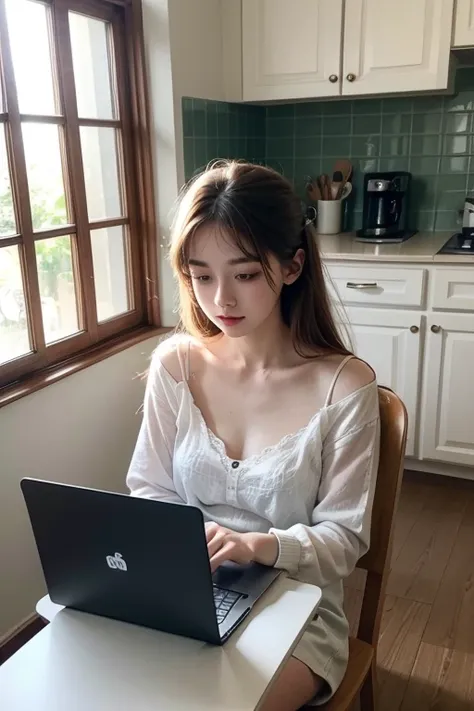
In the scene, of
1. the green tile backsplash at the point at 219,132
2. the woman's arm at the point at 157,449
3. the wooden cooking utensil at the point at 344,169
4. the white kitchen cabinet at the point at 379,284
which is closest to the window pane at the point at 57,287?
the green tile backsplash at the point at 219,132

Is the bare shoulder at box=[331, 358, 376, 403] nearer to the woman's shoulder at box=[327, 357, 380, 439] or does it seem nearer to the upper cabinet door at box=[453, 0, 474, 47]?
the woman's shoulder at box=[327, 357, 380, 439]

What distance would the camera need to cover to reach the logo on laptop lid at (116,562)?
0.77 m

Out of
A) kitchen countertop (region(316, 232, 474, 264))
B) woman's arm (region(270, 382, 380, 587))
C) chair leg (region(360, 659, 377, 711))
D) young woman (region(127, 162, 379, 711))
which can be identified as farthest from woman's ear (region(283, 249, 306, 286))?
kitchen countertop (region(316, 232, 474, 264))

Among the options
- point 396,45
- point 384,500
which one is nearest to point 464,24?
point 396,45

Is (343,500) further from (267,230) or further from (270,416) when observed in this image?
(267,230)

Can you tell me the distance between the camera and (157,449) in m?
1.25

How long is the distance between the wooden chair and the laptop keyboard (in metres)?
0.36

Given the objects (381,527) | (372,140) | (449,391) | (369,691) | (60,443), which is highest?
(372,140)

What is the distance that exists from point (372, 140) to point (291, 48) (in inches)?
23.2

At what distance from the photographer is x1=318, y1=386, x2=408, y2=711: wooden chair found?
1134mm

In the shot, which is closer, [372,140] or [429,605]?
[429,605]

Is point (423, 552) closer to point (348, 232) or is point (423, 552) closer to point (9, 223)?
point (348, 232)

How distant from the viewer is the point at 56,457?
187cm

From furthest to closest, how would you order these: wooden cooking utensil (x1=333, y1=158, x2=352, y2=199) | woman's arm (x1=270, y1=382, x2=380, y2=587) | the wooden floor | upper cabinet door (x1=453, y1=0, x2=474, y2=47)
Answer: wooden cooking utensil (x1=333, y1=158, x2=352, y2=199)
upper cabinet door (x1=453, y1=0, x2=474, y2=47)
the wooden floor
woman's arm (x1=270, y1=382, x2=380, y2=587)
